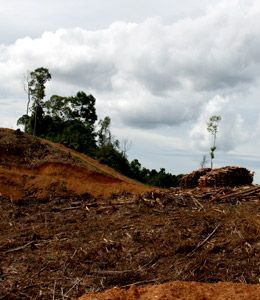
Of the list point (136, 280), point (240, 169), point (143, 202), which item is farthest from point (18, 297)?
point (240, 169)

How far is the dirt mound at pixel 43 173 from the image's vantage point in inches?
746

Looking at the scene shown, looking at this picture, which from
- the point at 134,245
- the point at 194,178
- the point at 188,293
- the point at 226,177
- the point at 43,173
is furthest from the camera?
the point at 43,173

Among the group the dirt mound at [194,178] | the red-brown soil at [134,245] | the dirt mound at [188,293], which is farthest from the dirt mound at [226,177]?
the dirt mound at [188,293]

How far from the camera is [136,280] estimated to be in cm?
864

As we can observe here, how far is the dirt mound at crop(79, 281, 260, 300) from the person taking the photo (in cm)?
671

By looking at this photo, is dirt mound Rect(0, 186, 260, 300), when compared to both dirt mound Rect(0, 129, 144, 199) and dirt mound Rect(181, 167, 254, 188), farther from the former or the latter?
dirt mound Rect(0, 129, 144, 199)

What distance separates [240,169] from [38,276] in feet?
30.8

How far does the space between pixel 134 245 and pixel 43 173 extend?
13.5 m

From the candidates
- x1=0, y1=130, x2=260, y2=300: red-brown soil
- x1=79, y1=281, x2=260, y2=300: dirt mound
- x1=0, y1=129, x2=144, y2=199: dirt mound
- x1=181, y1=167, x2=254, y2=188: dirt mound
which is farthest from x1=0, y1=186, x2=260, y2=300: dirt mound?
x1=0, y1=129, x2=144, y2=199: dirt mound

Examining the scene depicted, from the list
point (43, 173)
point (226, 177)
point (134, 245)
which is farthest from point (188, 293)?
point (43, 173)

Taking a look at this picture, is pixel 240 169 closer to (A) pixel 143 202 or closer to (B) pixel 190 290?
(A) pixel 143 202

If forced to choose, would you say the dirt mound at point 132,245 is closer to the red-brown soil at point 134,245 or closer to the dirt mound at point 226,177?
the red-brown soil at point 134,245

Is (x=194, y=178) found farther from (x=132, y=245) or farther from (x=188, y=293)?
(x=188, y=293)

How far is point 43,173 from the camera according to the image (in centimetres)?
2294
